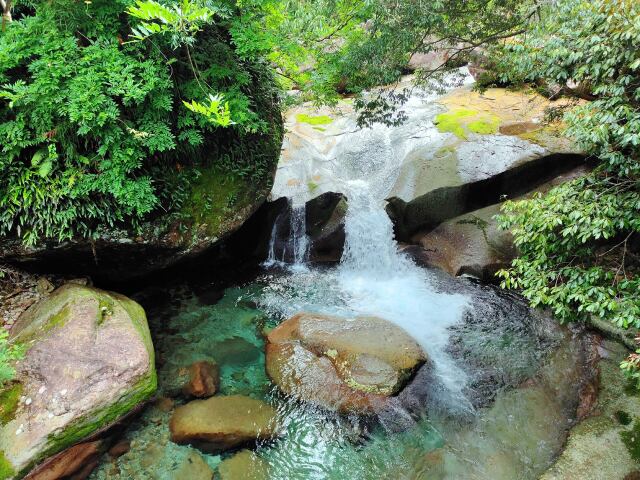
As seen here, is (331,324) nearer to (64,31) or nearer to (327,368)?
(327,368)

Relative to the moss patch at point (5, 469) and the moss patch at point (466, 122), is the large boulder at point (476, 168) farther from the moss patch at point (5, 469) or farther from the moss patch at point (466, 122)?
the moss patch at point (5, 469)

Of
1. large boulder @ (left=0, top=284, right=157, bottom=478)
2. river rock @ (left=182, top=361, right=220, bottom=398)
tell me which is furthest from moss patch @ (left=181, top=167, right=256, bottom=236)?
river rock @ (left=182, top=361, right=220, bottom=398)

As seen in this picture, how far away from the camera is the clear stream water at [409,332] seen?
491 centimetres

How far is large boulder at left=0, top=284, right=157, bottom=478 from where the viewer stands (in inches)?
169

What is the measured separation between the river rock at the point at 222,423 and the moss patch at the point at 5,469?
172 cm

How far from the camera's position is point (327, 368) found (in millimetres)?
5992

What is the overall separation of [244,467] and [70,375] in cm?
253

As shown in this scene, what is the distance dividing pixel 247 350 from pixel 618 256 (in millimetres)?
6123

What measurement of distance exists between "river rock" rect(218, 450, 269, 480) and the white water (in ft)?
10.3

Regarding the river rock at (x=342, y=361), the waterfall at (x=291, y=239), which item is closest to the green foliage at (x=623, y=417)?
the river rock at (x=342, y=361)

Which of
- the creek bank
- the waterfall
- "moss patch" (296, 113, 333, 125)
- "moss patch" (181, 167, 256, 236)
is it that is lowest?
the creek bank

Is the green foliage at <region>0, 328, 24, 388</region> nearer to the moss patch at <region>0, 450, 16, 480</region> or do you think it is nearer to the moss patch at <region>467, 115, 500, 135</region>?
the moss patch at <region>0, 450, 16, 480</region>

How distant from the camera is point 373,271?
9.85 m

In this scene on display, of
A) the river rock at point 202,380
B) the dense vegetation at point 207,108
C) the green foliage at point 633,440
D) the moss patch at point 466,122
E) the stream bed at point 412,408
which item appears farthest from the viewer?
the moss patch at point 466,122
